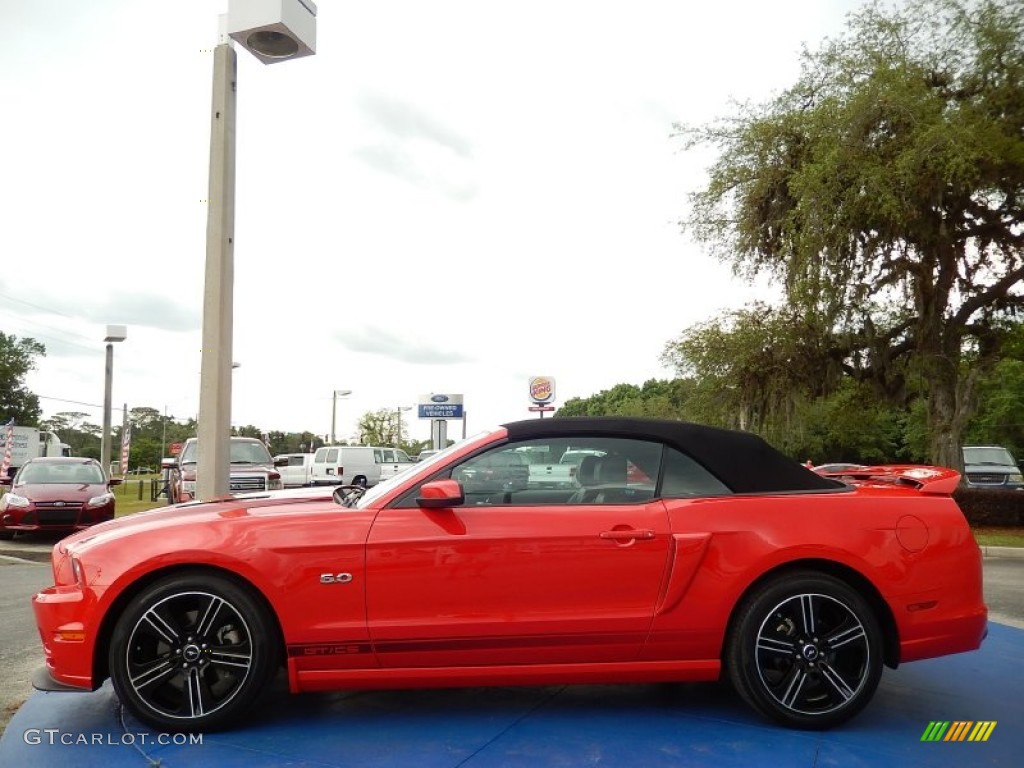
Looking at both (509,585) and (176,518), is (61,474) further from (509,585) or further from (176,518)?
(509,585)

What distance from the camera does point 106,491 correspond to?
1348 centimetres

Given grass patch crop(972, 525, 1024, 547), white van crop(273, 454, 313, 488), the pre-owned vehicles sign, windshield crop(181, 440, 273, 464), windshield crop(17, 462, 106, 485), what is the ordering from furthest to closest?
the pre-owned vehicles sign
white van crop(273, 454, 313, 488)
windshield crop(181, 440, 273, 464)
windshield crop(17, 462, 106, 485)
grass patch crop(972, 525, 1024, 547)

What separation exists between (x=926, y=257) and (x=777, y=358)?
13.6 feet

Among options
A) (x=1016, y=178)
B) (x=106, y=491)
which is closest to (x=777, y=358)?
(x=1016, y=178)

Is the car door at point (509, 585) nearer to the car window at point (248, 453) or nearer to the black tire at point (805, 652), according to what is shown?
the black tire at point (805, 652)

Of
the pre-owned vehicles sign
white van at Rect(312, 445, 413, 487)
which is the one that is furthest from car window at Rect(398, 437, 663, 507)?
the pre-owned vehicles sign

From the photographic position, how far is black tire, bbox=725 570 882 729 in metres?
3.80

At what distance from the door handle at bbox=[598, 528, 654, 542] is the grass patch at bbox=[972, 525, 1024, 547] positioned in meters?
11.5

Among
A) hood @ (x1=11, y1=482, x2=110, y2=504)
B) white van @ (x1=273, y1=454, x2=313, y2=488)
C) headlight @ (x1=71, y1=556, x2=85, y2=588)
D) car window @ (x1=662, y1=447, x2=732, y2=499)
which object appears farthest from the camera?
white van @ (x1=273, y1=454, x2=313, y2=488)

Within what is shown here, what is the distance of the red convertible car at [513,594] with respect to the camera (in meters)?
3.69

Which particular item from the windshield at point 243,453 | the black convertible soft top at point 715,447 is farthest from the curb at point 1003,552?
the windshield at point 243,453
